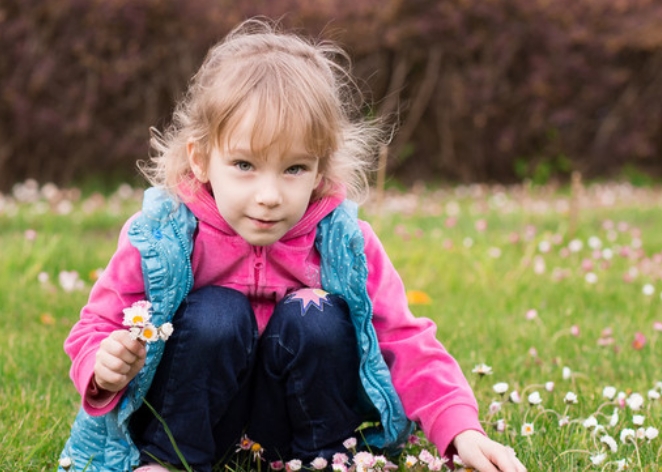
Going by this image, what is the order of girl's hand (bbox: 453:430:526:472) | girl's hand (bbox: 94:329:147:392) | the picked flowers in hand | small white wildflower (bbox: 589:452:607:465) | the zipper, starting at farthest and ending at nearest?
the zipper
small white wildflower (bbox: 589:452:607:465)
girl's hand (bbox: 453:430:526:472)
girl's hand (bbox: 94:329:147:392)
the picked flowers in hand

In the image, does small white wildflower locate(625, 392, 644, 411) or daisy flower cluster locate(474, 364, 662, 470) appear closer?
daisy flower cluster locate(474, 364, 662, 470)

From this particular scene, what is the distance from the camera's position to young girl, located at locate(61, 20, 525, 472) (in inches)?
84.2

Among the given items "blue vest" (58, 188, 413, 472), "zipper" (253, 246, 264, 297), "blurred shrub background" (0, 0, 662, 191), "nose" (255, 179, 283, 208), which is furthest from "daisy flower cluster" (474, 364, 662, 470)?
"blurred shrub background" (0, 0, 662, 191)

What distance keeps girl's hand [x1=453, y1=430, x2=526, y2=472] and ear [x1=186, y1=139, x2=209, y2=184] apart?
79 centimetres

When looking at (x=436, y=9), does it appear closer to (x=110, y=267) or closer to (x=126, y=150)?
(x=126, y=150)

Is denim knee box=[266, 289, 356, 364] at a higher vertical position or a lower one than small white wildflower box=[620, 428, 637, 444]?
higher

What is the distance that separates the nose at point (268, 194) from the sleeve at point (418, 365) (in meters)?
0.32

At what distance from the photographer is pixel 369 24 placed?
902 centimetres

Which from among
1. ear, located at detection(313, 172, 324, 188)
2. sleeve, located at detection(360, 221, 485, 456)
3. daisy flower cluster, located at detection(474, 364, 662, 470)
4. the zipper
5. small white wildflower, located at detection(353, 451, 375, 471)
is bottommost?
daisy flower cluster, located at detection(474, 364, 662, 470)

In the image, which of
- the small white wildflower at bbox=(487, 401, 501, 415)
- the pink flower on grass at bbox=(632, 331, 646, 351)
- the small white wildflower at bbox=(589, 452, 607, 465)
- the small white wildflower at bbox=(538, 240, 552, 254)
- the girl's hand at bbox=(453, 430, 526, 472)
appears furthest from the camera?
the small white wildflower at bbox=(538, 240, 552, 254)

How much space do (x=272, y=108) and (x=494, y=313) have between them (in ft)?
6.75

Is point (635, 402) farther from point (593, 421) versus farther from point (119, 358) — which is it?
point (119, 358)

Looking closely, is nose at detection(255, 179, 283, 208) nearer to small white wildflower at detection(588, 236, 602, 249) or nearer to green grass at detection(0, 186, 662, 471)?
green grass at detection(0, 186, 662, 471)

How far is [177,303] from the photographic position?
2186 mm
